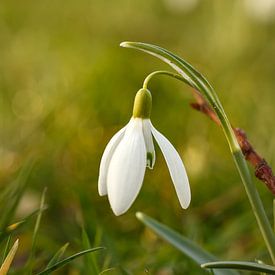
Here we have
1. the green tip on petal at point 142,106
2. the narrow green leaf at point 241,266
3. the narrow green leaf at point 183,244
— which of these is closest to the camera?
the narrow green leaf at point 241,266

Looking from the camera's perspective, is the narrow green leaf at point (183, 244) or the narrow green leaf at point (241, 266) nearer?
the narrow green leaf at point (241, 266)

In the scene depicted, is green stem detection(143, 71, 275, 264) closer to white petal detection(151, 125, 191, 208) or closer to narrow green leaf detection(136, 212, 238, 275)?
white petal detection(151, 125, 191, 208)

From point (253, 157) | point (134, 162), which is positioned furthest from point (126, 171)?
point (253, 157)

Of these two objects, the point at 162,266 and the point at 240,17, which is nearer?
the point at 162,266

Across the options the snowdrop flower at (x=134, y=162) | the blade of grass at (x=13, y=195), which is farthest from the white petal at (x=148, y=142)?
the blade of grass at (x=13, y=195)

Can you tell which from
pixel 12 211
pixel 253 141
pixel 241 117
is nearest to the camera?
pixel 12 211

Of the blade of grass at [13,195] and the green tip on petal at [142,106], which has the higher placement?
the green tip on petal at [142,106]

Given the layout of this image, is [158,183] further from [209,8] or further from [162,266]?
[209,8]

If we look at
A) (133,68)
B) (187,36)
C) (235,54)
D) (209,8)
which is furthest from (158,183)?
(209,8)

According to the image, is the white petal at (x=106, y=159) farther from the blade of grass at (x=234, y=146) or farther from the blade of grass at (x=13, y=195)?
the blade of grass at (x=13, y=195)
